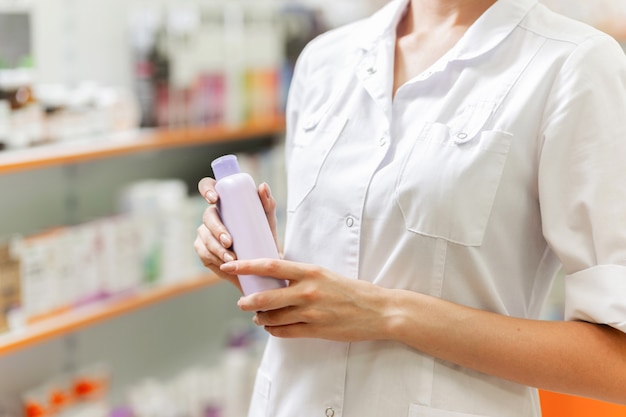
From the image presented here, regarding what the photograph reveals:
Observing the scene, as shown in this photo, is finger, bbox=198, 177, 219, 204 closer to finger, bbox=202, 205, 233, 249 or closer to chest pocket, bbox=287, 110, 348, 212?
finger, bbox=202, 205, 233, 249

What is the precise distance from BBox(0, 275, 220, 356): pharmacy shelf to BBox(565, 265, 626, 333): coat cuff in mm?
1549

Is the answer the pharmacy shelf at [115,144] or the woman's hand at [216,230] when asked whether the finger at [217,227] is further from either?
the pharmacy shelf at [115,144]

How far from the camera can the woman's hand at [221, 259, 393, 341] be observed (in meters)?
1.06

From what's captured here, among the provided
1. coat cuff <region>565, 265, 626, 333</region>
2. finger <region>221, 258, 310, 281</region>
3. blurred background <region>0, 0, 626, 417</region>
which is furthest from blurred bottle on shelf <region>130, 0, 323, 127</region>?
coat cuff <region>565, 265, 626, 333</region>

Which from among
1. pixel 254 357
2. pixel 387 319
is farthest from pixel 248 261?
pixel 254 357

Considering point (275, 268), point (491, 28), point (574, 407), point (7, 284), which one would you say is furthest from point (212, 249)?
point (7, 284)

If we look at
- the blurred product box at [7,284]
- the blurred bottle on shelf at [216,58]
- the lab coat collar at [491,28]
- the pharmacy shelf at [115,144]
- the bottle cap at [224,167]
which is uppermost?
the lab coat collar at [491,28]

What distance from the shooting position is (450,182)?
110 cm

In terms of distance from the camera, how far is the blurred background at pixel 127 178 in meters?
2.27

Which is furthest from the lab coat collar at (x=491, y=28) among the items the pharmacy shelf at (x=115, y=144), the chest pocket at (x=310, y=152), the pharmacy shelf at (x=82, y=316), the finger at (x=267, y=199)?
the pharmacy shelf at (x=82, y=316)

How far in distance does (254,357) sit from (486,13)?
220 centimetres

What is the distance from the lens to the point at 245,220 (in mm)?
1123

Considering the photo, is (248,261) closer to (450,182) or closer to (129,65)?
(450,182)

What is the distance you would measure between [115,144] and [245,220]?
4.75 ft
